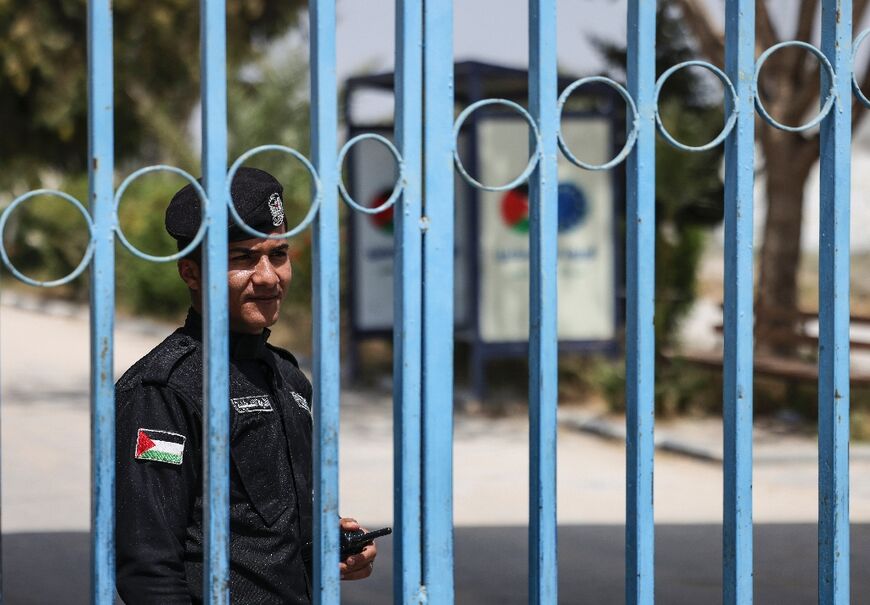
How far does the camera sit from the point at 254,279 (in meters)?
2.86

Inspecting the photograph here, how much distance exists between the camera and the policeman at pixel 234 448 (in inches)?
106

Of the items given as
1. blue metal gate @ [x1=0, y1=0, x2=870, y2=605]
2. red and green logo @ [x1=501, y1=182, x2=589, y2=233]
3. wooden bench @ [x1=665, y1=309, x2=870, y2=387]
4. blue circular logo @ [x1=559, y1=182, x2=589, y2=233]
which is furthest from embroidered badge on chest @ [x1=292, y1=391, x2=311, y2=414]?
blue circular logo @ [x1=559, y1=182, x2=589, y2=233]

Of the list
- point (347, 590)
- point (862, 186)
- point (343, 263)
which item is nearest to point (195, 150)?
point (343, 263)

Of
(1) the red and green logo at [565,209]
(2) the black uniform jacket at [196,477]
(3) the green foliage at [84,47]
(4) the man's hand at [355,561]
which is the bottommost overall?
(4) the man's hand at [355,561]

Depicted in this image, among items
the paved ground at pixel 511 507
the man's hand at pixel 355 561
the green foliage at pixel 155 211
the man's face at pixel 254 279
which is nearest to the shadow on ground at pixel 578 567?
the paved ground at pixel 511 507

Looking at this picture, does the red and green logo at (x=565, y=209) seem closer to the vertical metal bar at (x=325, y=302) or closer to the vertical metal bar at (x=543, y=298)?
the vertical metal bar at (x=543, y=298)

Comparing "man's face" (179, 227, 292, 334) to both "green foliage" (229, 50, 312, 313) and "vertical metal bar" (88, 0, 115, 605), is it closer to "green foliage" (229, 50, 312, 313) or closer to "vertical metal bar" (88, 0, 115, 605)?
"vertical metal bar" (88, 0, 115, 605)

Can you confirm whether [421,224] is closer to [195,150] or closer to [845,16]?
[845,16]

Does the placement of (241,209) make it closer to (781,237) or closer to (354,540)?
(354,540)

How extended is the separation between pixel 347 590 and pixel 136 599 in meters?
4.20

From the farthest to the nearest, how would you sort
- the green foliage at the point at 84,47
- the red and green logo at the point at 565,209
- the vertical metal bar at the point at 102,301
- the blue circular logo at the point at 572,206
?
the blue circular logo at the point at 572,206
the red and green logo at the point at 565,209
the green foliage at the point at 84,47
the vertical metal bar at the point at 102,301

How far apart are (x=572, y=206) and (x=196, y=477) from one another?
10.8m

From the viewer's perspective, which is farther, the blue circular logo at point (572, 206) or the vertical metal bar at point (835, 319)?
the blue circular logo at point (572, 206)

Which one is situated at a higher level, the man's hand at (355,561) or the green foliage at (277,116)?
the green foliage at (277,116)
